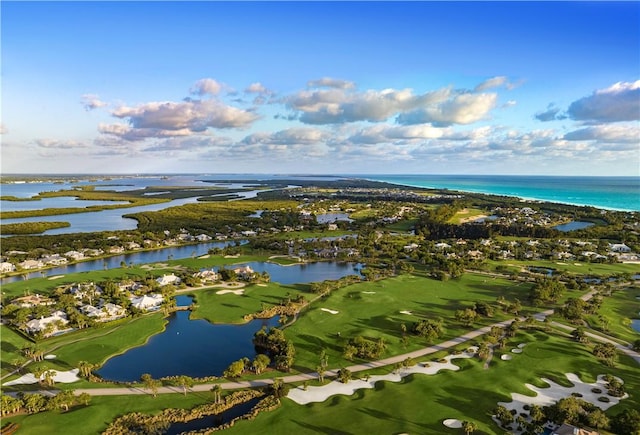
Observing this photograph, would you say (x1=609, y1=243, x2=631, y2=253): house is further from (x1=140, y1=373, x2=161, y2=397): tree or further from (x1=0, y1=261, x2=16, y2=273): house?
(x1=0, y1=261, x2=16, y2=273): house

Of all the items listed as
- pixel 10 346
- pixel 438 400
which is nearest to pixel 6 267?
pixel 10 346

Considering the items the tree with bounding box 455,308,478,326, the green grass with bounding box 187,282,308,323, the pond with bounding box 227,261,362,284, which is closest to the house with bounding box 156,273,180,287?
the green grass with bounding box 187,282,308,323

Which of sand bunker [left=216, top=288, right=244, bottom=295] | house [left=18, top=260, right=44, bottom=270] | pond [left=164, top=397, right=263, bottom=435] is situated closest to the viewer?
pond [left=164, top=397, right=263, bottom=435]

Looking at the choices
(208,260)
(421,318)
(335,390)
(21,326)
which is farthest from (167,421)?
(208,260)

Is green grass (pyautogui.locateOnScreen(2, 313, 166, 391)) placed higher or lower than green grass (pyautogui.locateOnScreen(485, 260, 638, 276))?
lower

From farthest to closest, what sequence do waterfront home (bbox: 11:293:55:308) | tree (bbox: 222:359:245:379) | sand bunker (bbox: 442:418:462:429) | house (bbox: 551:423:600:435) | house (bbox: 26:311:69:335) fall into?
waterfront home (bbox: 11:293:55:308) → house (bbox: 26:311:69:335) → tree (bbox: 222:359:245:379) → sand bunker (bbox: 442:418:462:429) → house (bbox: 551:423:600:435)

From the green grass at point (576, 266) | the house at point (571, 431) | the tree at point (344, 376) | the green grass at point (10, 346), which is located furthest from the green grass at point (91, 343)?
the green grass at point (576, 266)

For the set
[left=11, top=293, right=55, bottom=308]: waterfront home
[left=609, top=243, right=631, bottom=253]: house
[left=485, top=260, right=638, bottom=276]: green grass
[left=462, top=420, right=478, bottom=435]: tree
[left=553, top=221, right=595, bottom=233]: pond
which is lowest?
[left=11, top=293, right=55, bottom=308]: waterfront home

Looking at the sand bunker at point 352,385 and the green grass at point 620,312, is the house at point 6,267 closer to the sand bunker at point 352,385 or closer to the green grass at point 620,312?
the sand bunker at point 352,385
